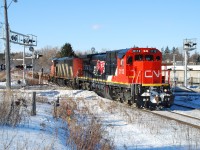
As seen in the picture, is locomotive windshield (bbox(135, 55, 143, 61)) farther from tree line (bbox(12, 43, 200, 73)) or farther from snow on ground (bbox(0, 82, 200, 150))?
tree line (bbox(12, 43, 200, 73))

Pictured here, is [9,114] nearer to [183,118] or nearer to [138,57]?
[183,118]

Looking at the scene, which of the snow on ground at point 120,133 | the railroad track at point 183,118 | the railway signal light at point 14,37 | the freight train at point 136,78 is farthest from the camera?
the railway signal light at point 14,37

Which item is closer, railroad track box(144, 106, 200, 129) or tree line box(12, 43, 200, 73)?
railroad track box(144, 106, 200, 129)

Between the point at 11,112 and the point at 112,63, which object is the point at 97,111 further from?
the point at 11,112

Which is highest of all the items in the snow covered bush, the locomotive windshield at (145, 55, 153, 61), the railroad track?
the locomotive windshield at (145, 55, 153, 61)

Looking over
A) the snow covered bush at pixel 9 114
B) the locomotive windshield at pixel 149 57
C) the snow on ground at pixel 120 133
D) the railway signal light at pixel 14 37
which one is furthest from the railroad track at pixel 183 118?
the railway signal light at pixel 14 37

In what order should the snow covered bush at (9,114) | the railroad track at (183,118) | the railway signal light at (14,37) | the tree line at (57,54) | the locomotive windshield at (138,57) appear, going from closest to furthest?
the snow covered bush at (9,114)
the railroad track at (183,118)
the locomotive windshield at (138,57)
the railway signal light at (14,37)
the tree line at (57,54)

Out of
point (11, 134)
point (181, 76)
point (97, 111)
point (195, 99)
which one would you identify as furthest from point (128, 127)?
point (181, 76)

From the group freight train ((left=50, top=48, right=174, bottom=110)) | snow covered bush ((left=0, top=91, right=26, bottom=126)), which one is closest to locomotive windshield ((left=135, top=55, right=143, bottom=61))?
freight train ((left=50, top=48, right=174, bottom=110))

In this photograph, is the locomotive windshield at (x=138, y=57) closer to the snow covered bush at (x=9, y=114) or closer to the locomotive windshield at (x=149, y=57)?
the locomotive windshield at (x=149, y=57)

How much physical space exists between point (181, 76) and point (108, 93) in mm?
41889

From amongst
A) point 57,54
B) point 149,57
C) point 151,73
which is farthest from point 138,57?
point 57,54

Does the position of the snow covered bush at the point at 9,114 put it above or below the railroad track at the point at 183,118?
above

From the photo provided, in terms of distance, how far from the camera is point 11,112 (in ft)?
30.3
